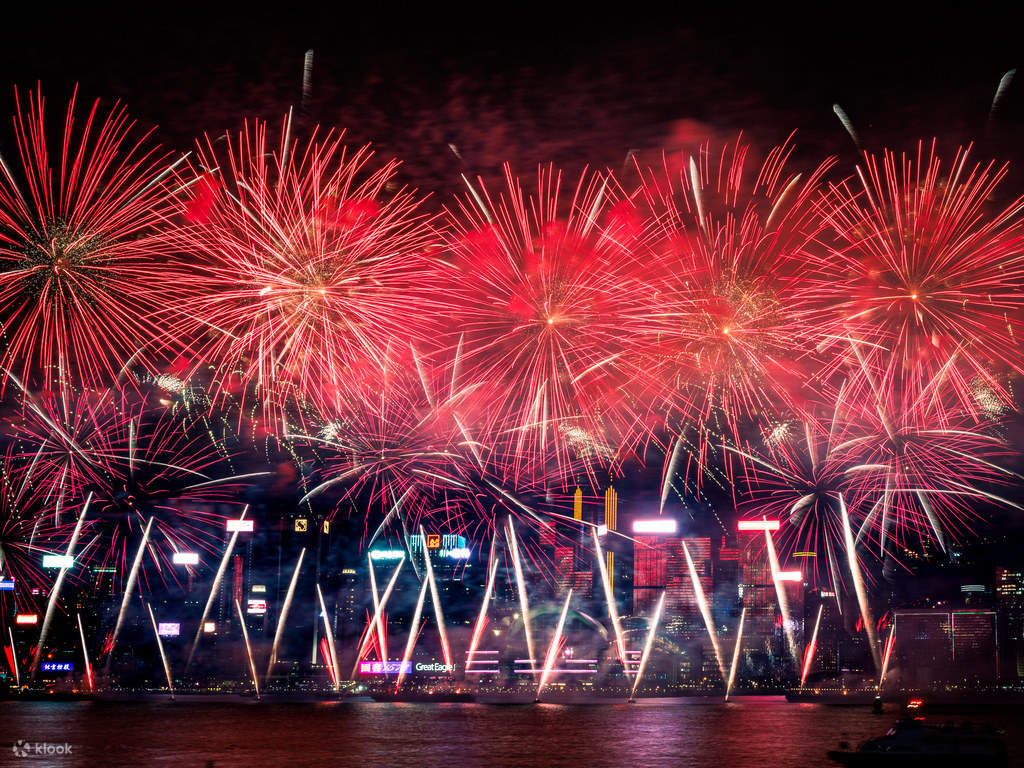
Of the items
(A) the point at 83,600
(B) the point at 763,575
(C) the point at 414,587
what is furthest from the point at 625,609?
(A) the point at 83,600

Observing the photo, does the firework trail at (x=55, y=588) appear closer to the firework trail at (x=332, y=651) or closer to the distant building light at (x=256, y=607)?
the firework trail at (x=332, y=651)

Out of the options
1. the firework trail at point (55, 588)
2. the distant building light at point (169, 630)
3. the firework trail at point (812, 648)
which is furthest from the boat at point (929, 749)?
the firework trail at point (812, 648)

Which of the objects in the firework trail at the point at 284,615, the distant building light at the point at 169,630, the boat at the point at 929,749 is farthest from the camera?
the distant building light at the point at 169,630

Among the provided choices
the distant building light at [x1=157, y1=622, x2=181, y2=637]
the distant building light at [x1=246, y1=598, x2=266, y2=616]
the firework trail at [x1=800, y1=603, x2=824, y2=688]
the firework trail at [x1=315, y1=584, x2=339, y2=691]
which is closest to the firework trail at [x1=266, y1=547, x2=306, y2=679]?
the distant building light at [x1=246, y1=598, x2=266, y2=616]

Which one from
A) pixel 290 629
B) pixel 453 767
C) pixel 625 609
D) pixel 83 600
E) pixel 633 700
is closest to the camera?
pixel 453 767

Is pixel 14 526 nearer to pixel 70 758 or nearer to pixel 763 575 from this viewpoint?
pixel 70 758

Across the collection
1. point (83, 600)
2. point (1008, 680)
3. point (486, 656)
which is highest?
point (83, 600)

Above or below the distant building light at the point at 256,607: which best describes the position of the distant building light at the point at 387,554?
above
